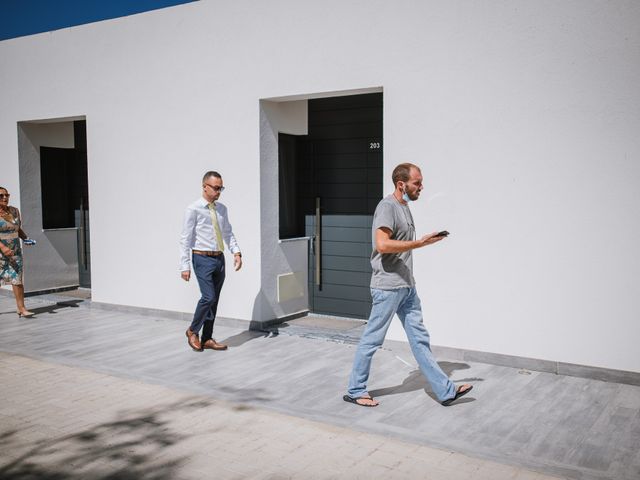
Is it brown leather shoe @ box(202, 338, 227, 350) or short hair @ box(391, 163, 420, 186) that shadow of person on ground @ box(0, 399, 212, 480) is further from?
short hair @ box(391, 163, 420, 186)

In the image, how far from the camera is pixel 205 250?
23.0 feet

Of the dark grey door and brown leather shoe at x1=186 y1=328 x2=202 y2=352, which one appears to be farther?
the dark grey door

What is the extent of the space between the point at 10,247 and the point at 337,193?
4.43m

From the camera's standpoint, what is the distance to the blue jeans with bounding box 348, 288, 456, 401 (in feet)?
16.8

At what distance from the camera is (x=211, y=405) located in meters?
5.28

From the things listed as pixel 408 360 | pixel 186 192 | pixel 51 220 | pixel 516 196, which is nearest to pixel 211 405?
pixel 408 360

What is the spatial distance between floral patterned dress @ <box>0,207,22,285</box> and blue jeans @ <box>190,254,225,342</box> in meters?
3.21

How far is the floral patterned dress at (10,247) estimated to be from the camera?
870 cm

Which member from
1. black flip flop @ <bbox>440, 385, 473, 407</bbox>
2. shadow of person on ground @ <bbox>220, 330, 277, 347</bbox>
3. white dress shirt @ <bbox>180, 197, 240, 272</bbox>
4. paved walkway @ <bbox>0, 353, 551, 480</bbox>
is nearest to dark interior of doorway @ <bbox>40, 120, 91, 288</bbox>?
shadow of person on ground @ <bbox>220, 330, 277, 347</bbox>

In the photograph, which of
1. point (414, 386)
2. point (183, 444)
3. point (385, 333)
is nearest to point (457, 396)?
point (414, 386)

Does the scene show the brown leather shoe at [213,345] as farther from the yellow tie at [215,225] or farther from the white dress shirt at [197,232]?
the yellow tie at [215,225]

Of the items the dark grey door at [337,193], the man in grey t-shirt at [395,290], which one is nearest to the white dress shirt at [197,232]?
the dark grey door at [337,193]

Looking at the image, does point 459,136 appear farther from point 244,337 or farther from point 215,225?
point 244,337

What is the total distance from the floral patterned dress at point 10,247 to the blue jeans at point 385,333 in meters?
5.62
